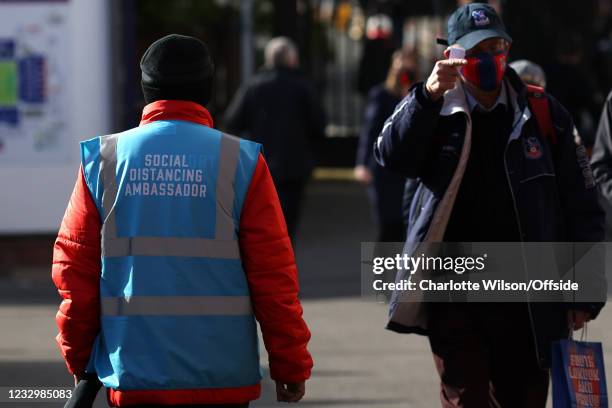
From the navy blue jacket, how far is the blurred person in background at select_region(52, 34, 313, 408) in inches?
35.6

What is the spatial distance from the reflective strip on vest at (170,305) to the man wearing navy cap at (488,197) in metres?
1.10

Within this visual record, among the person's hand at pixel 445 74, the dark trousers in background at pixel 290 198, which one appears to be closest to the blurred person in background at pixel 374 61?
the dark trousers in background at pixel 290 198

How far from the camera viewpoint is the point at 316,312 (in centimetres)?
948

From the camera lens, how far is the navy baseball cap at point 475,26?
185 inches

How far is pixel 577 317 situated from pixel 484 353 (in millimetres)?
342

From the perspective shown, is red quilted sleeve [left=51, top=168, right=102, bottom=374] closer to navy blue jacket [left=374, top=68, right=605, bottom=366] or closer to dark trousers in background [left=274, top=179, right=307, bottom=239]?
navy blue jacket [left=374, top=68, right=605, bottom=366]

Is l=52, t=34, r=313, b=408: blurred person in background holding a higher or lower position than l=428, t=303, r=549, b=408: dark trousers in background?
higher

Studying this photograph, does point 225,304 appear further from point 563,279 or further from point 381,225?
point 381,225

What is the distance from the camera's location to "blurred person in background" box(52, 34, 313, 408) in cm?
373

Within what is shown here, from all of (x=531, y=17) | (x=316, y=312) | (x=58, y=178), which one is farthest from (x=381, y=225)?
(x=531, y=17)

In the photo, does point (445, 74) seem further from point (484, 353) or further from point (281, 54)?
point (281, 54)

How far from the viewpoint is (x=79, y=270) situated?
149 inches

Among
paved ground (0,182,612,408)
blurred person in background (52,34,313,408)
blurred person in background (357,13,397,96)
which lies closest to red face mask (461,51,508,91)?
blurred person in background (52,34,313,408)

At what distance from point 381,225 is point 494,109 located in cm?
503
